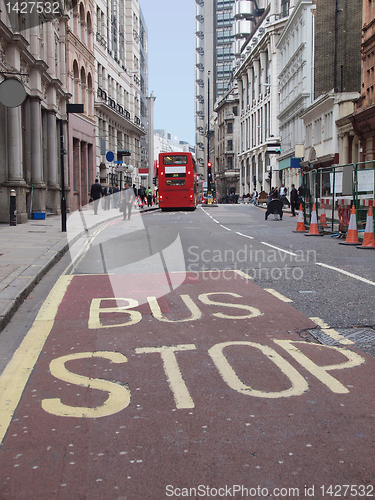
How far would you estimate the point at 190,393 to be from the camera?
3.83 meters

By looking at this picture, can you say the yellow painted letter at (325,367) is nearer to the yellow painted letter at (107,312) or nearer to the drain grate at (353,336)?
the drain grate at (353,336)

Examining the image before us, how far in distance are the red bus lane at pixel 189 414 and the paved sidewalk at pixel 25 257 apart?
46.3 inches

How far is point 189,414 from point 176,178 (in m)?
35.2

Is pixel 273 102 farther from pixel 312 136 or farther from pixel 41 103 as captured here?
pixel 41 103

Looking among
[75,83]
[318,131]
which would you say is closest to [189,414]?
[75,83]

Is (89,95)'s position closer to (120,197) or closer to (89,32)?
(89,32)

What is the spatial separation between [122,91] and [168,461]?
59.6 metres

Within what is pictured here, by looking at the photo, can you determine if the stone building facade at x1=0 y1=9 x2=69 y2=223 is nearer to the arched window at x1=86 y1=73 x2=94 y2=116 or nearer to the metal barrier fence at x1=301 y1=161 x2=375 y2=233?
the arched window at x1=86 y1=73 x2=94 y2=116

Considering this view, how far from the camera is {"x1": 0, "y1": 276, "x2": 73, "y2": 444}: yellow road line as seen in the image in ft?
11.9

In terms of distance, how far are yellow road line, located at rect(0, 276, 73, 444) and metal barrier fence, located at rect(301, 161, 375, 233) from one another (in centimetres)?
1122

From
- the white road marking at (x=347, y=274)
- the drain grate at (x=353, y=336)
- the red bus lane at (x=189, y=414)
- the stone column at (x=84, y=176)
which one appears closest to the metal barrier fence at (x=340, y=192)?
the white road marking at (x=347, y=274)

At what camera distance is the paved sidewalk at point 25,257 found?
6855mm

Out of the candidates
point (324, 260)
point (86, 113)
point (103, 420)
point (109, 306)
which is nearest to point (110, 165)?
point (86, 113)

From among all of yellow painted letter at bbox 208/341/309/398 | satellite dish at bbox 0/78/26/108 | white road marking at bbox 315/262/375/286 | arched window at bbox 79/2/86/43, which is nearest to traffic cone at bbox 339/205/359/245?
white road marking at bbox 315/262/375/286
